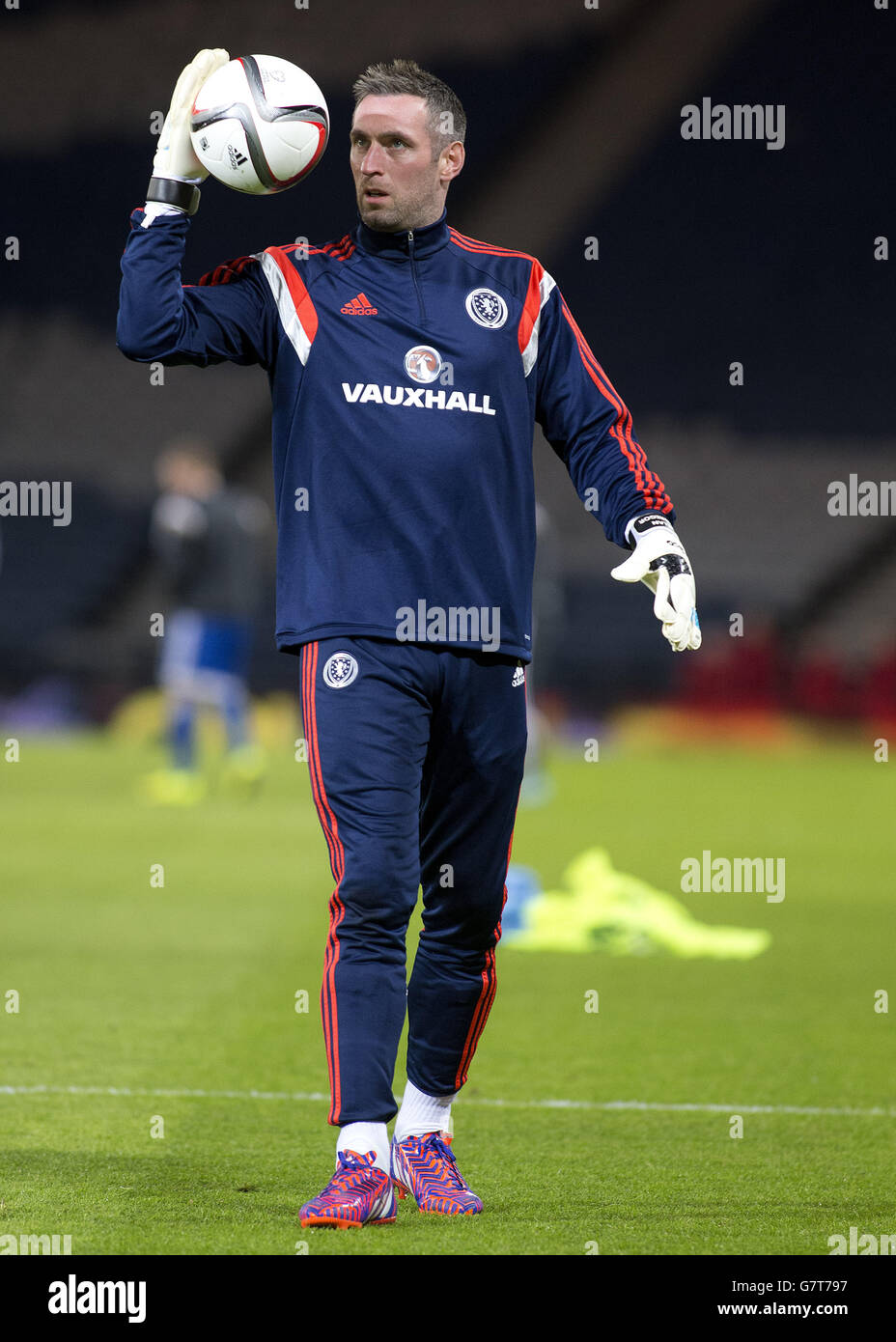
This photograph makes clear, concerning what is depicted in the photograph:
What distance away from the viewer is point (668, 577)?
11.8 ft

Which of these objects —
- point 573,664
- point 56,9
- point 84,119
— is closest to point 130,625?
point 573,664

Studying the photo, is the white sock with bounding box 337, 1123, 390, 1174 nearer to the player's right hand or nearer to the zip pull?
the zip pull

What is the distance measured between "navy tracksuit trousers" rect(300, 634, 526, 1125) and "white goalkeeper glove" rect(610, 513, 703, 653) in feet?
1.10

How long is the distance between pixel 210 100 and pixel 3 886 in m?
6.09

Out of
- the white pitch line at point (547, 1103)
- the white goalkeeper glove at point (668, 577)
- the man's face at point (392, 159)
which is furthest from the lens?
the white pitch line at point (547, 1103)

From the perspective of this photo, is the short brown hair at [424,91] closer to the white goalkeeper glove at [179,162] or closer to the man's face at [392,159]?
the man's face at [392,159]

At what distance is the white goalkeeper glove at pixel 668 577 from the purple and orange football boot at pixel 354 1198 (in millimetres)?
1196

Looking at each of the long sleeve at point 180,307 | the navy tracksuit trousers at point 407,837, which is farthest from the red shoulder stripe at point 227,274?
the navy tracksuit trousers at point 407,837

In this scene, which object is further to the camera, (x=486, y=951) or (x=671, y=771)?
(x=671, y=771)

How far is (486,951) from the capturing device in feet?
12.4

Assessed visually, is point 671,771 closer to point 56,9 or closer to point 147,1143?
point 147,1143

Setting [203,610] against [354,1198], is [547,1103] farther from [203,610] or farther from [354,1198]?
[203,610]

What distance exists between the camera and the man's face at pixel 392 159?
12.1 feet

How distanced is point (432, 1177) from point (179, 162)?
7.06 feet
